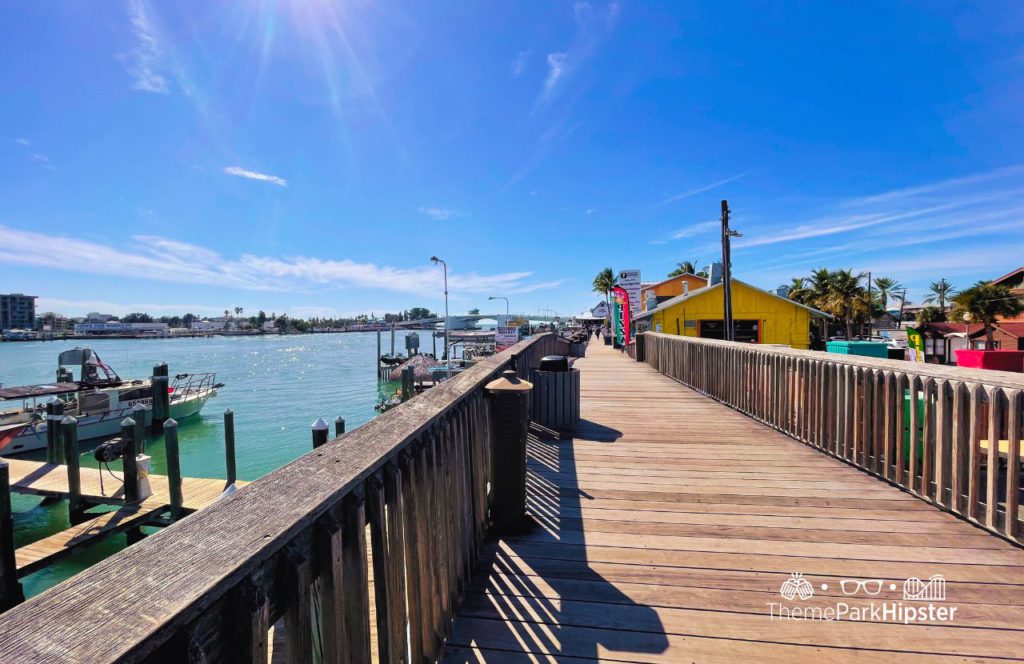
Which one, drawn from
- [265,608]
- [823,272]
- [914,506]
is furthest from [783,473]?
[823,272]

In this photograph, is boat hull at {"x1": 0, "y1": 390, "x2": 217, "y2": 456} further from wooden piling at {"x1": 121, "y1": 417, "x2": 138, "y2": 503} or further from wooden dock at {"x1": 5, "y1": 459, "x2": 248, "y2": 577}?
wooden piling at {"x1": 121, "y1": 417, "x2": 138, "y2": 503}

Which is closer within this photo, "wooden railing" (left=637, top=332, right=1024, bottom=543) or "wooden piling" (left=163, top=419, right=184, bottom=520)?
"wooden railing" (left=637, top=332, right=1024, bottom=543)

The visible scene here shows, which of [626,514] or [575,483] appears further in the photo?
[575,483]

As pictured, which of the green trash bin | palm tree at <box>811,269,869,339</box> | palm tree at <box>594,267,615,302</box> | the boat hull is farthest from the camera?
palm tree at <box>594,267,615,302</box>

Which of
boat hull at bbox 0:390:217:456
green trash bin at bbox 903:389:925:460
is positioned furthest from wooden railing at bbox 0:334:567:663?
boat hull at bbox 0:390:217:456

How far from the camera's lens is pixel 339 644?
127 centimetres

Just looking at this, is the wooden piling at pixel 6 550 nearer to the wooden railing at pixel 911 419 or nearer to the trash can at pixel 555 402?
the trash can at pixel 555 402

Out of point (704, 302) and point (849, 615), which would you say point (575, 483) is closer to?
point (849, 615)

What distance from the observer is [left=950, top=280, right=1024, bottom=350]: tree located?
96.0 ft

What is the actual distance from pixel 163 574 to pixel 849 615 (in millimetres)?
2928

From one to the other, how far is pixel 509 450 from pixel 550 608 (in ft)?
3.14

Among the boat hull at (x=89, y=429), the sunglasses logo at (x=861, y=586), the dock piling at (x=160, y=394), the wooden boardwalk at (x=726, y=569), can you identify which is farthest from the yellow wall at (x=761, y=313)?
the dock piling at (x=160, y=394)

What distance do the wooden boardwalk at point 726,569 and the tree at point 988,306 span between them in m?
37.5

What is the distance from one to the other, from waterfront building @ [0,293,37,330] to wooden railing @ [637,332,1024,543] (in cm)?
20325
